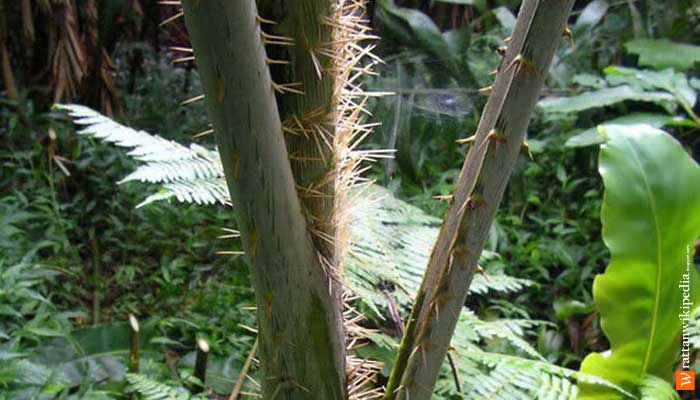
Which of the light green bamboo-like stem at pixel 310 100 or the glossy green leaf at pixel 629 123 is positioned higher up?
the light green bamboo-like stem at pixel 310 100

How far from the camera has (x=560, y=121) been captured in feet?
8.91

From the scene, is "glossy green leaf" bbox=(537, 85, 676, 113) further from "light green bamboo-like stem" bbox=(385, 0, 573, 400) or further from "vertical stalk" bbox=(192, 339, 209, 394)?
"light green bamboo-like stem" bbox=(385, 0, 573, 400)

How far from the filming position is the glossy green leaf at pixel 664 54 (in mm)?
2186

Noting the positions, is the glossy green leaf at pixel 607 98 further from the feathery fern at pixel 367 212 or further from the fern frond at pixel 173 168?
the fern frond at pixel 173 168

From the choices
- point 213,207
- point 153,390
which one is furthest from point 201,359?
point 213,207

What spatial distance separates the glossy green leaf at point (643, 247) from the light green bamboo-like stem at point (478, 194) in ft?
1.80

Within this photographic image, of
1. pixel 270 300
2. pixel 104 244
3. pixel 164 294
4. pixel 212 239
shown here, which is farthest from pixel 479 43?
pixel 270 300

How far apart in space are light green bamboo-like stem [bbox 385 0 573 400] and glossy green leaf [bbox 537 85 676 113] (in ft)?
4.98

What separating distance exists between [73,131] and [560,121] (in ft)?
6.51

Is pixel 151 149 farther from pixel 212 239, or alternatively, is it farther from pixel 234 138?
pixel 212 239

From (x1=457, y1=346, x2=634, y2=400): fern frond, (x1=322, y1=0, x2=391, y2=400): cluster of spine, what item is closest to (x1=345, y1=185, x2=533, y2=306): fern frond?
(x1=457, y1=346, x2=634, y2=400): fern frond

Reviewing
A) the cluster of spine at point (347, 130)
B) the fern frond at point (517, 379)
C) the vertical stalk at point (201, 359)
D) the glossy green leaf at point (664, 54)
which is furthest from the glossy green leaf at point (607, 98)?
the cluster of spine at point (347, 130)

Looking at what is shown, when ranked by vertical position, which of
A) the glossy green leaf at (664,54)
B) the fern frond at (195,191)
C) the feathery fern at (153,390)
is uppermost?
the glossy green leaf at (664,54)

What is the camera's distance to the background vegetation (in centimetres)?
155
